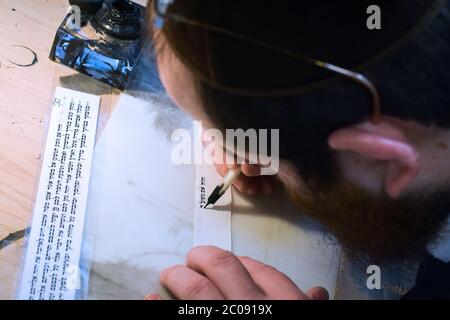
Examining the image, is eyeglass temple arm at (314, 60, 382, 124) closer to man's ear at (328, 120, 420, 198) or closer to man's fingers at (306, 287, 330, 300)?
man's ear at (328, 120, 420, 198)

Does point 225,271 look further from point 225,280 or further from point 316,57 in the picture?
point 316,57

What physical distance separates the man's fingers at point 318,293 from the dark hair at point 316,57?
0.80ft

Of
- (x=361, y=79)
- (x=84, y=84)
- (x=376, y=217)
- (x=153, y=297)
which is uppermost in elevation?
(x=84, y=84)

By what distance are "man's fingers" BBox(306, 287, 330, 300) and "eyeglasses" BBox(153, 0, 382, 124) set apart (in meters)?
0.27

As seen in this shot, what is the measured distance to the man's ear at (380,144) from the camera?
1.59 feet

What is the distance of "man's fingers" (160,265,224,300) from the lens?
580mm

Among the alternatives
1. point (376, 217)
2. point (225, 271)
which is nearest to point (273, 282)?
point (225, 271)

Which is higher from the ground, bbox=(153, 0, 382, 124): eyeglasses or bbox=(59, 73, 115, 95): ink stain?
bbox=(59, 73, 115, 95): ink stain

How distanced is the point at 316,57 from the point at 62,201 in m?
0.42

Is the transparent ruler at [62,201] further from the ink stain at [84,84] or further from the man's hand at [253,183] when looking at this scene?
the man's hand at [253,183]

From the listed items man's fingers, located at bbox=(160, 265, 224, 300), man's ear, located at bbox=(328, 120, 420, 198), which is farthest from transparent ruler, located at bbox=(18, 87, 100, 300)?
man's ear, located at bbox=(328, 120, 420, 198)

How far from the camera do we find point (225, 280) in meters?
Result: 0.59

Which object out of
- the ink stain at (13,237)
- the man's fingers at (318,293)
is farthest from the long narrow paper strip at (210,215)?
the ink stain at (13,237)
